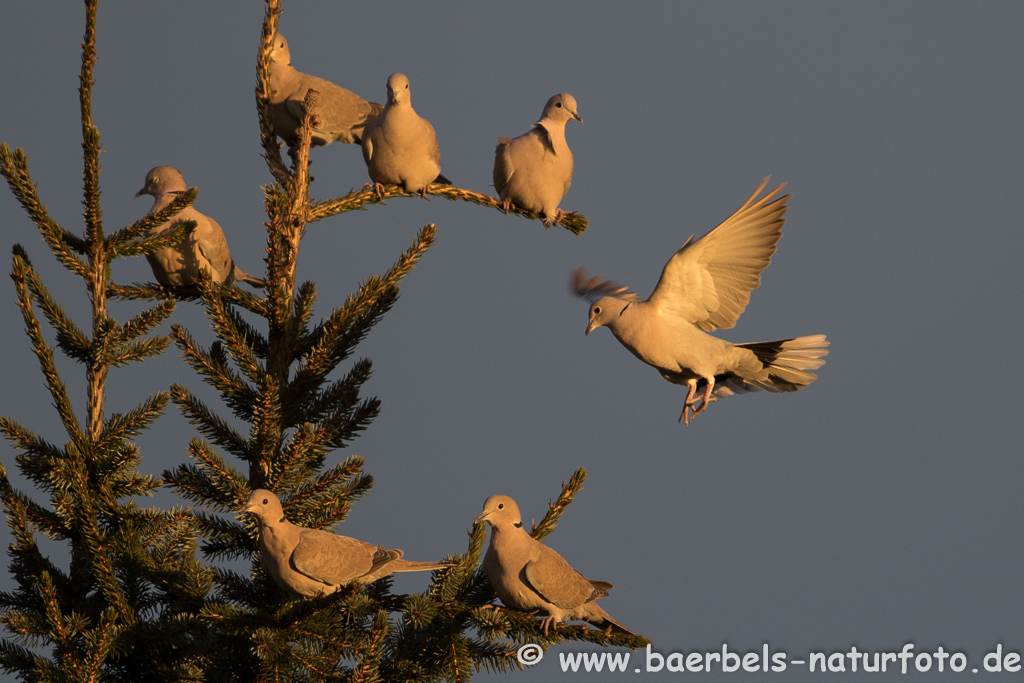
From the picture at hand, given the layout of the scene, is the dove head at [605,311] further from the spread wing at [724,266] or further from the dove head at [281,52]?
the dove head at [281,52]

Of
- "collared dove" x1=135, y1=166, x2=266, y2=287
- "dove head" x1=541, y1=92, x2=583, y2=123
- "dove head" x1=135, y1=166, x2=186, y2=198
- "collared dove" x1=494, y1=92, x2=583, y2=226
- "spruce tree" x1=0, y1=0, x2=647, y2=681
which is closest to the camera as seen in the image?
→ "spruce tree" x1=0, y1=0, x2=647, y2=681

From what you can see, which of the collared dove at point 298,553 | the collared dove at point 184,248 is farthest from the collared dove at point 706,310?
the collared dove at point 184,248

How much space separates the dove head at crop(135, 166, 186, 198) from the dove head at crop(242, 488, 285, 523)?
286 centimetres

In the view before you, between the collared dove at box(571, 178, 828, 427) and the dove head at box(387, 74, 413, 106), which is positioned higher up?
the dove head at box(387, 74, 413, 106)

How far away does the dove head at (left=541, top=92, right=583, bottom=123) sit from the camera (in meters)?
6.80

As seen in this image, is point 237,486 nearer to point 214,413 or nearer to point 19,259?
point 214,413

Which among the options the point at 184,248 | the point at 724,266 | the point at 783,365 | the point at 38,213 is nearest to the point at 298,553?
the point at 38,213

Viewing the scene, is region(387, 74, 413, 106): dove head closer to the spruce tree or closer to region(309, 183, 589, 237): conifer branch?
region(309, 183, 589, 237): conifer branch

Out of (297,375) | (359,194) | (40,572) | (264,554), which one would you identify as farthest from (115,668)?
(359,194)

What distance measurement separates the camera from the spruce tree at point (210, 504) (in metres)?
3.75

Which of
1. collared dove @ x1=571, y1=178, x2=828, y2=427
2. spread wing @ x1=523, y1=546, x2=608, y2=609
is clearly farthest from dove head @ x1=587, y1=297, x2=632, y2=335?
spread wing @ x1=523, y1=546, x2=608, y2=609

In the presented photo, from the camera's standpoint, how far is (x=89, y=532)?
3.79m

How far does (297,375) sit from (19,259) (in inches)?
46.4

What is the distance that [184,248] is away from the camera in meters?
5.94
